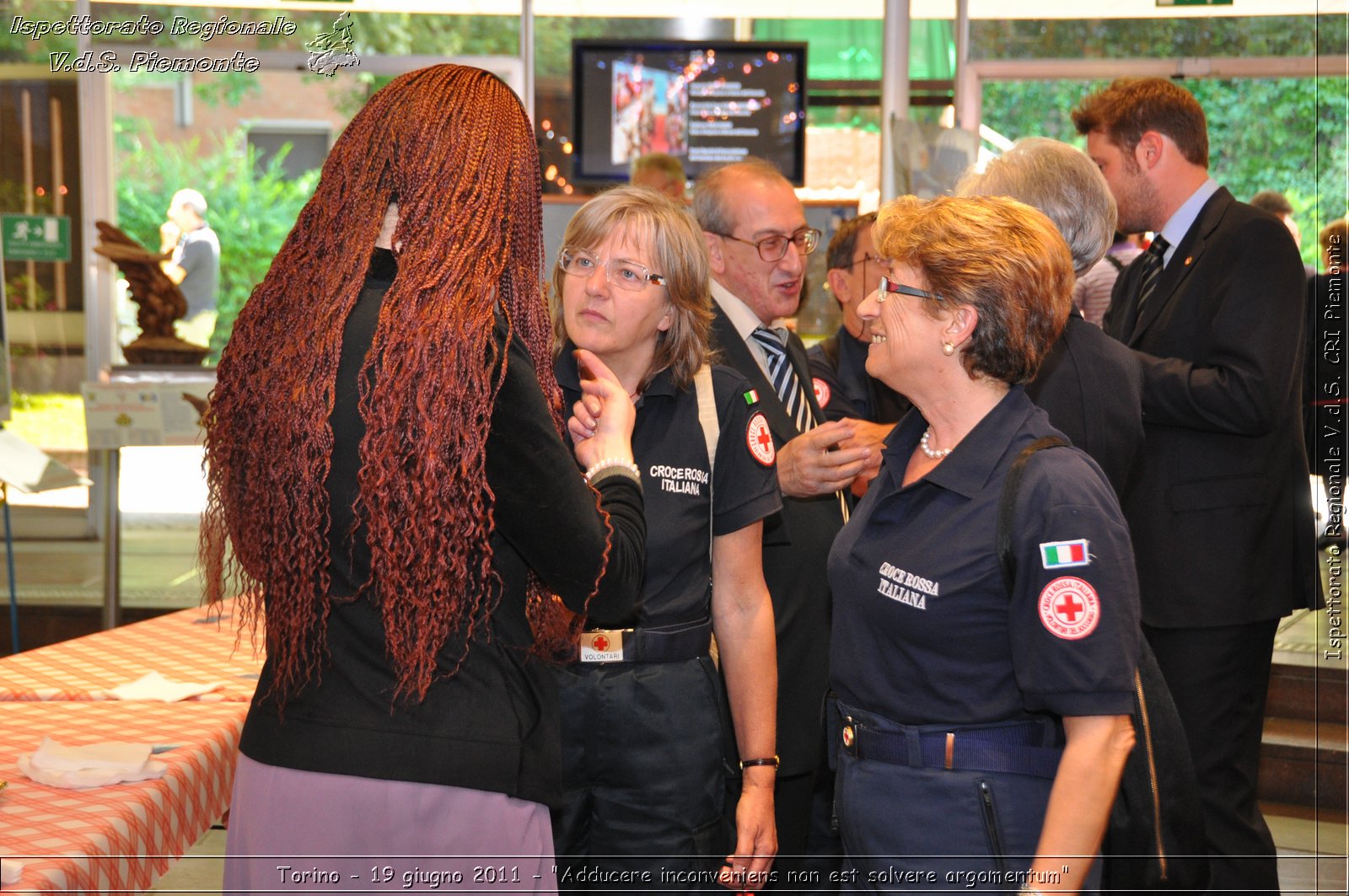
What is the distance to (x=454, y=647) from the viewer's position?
4.40 ft

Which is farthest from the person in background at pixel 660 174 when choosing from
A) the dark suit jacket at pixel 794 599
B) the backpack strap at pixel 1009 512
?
the backpack strap at pixel 1009 512

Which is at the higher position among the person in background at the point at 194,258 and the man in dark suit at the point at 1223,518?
the person in background at the point at 194,258

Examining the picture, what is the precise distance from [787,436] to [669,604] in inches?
27.4

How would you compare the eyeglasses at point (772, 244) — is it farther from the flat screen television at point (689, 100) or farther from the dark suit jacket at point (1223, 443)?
the flat screen television at point (689, 100)

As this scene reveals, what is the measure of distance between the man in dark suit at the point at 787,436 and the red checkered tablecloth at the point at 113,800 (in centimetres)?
114

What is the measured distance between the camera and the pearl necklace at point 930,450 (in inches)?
70.2

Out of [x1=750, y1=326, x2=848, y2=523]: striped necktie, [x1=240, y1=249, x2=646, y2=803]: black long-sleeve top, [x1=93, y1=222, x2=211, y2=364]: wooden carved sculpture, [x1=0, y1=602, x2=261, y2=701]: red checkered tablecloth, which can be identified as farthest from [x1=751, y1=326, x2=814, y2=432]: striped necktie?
[x1=93, y1=222, x2=211, y2=364]: wooden carved sculpture

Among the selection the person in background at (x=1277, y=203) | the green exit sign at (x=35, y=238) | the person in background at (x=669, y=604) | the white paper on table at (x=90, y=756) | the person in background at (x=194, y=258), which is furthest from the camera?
the green exit sign at (x=35, y=238)

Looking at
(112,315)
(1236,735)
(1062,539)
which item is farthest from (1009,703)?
(112,315)

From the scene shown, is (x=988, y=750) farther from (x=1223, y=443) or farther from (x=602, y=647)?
(x=1223, y=443)

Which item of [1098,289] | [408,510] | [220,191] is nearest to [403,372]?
[408,510]

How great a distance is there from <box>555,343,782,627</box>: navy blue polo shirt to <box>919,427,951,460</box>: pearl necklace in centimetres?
37

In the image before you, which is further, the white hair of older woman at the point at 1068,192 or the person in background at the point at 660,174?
the person in background at the point at 660,174

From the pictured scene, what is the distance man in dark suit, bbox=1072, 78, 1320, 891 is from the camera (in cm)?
279
